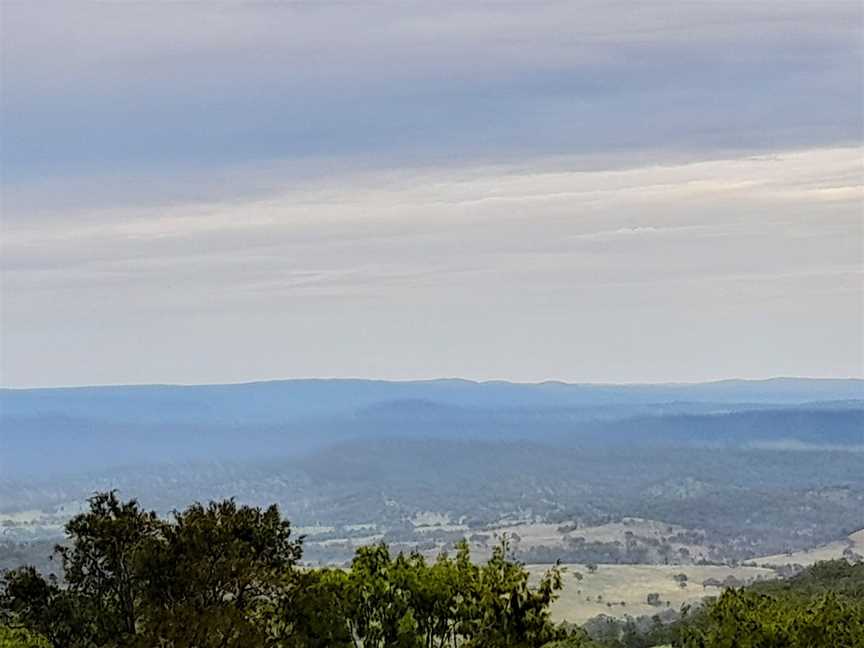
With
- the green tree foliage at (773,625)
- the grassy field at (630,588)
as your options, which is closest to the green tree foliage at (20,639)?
the green tree foliage at (773,625)

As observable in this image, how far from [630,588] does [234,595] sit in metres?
132

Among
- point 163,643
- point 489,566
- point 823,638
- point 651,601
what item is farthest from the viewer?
point 651,601

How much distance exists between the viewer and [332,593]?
26719 mm

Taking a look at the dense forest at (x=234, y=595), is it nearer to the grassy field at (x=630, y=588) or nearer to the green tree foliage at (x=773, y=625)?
the green tree foliage at (x=773, y=625)

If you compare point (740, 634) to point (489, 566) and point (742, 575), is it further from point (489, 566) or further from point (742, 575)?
point (742, 575)

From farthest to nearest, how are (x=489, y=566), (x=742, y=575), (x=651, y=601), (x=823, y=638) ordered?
(x=742, y=575)
(x=651, y=601)
(x=823, y=638)
(x=489, y=566)

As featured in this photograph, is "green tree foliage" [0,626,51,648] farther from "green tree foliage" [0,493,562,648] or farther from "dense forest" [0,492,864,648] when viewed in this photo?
"green tree foliage" [0,493,562,648]

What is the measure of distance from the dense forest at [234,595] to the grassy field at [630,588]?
93119mm

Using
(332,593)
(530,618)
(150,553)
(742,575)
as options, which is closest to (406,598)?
(332,593)

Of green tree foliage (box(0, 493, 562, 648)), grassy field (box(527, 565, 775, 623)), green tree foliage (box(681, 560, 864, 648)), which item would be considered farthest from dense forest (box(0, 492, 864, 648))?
grassy field (box(527, 565, 775, 623))

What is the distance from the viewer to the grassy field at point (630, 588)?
13212cm

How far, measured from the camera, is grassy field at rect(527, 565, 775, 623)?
433 ft

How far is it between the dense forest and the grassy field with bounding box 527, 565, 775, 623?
9312 cm

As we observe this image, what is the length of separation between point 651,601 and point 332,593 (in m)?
119
